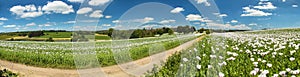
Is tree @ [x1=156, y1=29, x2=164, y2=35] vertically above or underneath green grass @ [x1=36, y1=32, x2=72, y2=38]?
above

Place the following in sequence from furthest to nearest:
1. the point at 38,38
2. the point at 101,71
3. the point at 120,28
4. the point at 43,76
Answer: the point at 38,38 < the point at 101,71 < the point at 43,76 < the point at 120,28

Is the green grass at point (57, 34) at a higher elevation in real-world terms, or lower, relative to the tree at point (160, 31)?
lower

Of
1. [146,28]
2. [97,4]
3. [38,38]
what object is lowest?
[38,38]

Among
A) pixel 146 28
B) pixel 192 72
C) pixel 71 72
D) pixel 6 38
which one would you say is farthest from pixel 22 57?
pixel 6 38

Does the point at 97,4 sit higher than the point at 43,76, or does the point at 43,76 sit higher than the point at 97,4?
the point at 97,4

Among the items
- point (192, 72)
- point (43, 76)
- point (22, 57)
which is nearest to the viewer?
point (192, 72)

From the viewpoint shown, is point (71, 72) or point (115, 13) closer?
point (115, 13)

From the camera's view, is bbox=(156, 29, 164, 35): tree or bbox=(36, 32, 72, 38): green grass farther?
bbox=(36, 32, 72, 38): green grass

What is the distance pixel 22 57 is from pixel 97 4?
10.4 m

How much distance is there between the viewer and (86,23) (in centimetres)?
1013

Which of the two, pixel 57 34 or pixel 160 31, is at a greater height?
pixel 160 31

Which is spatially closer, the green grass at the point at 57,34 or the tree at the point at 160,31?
the tree at the point at 160,31

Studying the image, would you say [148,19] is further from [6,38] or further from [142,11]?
[6,38]

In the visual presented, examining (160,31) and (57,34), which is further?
(57,34)
